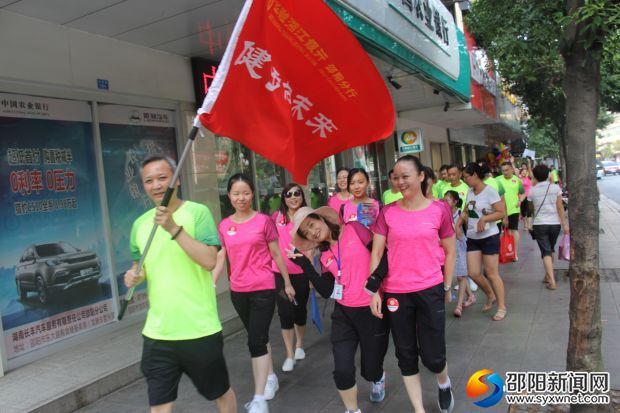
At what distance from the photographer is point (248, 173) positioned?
8.31m

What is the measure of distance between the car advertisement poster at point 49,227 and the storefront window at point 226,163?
211 centimetres

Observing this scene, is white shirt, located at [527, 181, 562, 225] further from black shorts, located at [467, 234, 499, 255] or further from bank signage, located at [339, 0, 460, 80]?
bank signage, located at [339, 0, 460, 80]

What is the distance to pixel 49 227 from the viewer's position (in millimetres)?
5258

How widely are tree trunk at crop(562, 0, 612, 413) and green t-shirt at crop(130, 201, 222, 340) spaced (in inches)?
88.9

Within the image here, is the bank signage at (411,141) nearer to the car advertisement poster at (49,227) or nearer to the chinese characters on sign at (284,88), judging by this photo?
the car advertisement poster at (49,227)

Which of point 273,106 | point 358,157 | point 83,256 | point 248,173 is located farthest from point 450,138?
point 273,106

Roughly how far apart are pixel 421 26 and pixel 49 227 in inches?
251

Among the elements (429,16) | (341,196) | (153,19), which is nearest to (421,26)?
(429,16)

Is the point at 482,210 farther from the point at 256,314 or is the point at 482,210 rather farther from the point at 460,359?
the point at 256,314

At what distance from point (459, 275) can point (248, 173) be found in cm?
385

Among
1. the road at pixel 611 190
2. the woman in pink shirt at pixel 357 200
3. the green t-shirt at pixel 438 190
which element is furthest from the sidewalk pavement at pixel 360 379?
the road at pixel 611 190
